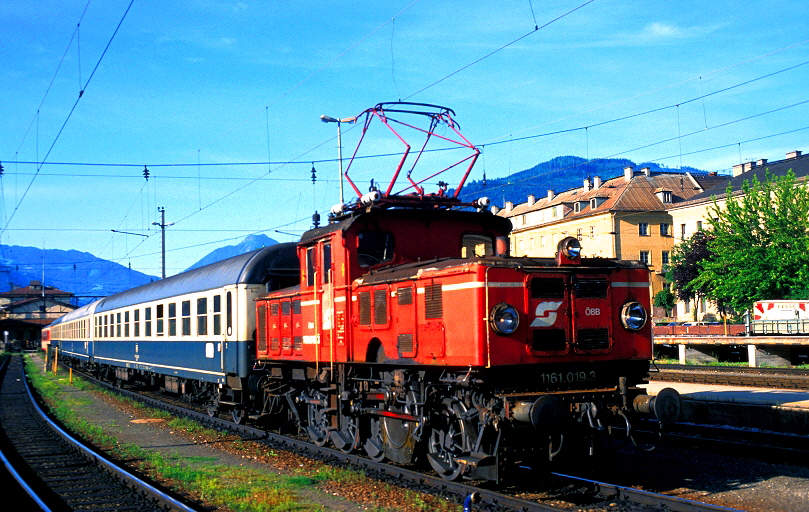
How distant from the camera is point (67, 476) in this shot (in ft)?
39.4

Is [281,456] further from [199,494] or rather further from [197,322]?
[197,322]

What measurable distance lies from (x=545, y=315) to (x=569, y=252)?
874mm

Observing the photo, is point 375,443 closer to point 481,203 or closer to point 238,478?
point 238,478

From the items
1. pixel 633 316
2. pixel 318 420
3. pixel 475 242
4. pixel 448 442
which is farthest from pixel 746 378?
pixel 448 442

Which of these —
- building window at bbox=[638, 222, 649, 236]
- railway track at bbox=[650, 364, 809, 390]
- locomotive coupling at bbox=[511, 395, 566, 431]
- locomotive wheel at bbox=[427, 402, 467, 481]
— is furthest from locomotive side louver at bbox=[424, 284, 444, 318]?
building window at bbox=[638, 222, 649, 236]

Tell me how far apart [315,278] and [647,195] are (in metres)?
68.2

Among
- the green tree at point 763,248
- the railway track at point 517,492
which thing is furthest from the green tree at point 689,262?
the railway track at point 517,492

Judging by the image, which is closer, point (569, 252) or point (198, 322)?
point (569, 252)

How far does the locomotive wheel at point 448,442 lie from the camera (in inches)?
362

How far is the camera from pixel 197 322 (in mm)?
18984

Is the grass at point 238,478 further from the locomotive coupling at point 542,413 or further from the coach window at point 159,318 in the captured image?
the coach window at point 159,318

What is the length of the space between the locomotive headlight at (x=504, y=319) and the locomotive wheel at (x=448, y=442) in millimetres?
1140

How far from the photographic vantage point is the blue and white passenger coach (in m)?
16.3

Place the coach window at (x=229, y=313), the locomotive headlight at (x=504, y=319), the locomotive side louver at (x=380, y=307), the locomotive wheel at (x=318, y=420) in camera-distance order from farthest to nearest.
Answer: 1. the coach window at (x=229, y=313)
2. the locomotive wheel at (x=318, y=420)
3. the locomotive side louver at (x=380, y=307)
4. the locomotive headlight at (x=504, y=319)
